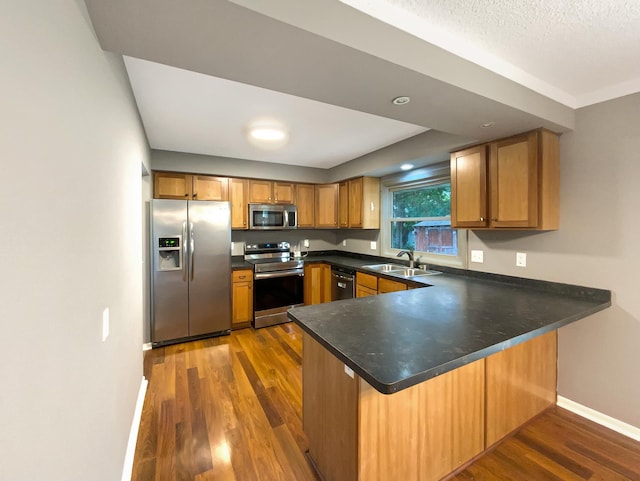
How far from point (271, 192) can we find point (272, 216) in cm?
39

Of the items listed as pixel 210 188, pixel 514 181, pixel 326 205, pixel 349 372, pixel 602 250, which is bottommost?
pixel 349 372

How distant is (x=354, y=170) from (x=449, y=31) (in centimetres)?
265

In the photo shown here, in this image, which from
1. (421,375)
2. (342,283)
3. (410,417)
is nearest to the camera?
(421,375)

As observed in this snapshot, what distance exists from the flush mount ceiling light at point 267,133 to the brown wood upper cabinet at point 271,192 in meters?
1.05

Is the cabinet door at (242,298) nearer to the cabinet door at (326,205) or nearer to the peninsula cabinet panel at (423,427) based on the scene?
the cabinet door at (326,205)

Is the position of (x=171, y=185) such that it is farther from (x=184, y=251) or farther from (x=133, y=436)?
(x=133, y=436)

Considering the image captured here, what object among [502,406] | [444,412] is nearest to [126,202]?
[444,412]

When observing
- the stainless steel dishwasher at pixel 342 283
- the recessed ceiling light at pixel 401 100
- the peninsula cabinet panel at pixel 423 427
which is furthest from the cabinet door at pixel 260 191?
Answer: the peninsula cabinet panel at pixel 423 427

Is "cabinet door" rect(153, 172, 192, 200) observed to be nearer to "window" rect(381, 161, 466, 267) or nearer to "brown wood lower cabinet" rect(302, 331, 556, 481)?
"window" rect(381, 161, 466, 267)

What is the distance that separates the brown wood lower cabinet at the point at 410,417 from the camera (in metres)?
1.26

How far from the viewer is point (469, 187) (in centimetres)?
250

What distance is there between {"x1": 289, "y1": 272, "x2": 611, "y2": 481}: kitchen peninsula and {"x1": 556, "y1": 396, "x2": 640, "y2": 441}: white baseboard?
9.6 inches

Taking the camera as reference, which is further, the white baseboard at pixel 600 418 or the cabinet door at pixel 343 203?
the cabinet door at pixel 343 203

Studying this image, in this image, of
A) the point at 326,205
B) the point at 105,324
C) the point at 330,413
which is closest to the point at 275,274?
the point at 326,205
